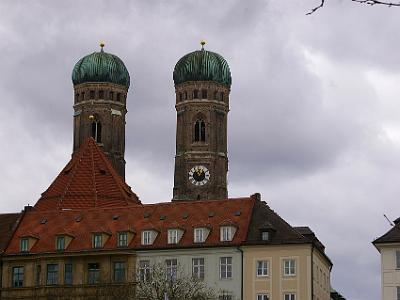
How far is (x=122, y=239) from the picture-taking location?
110m

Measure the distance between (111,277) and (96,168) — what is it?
25.5m

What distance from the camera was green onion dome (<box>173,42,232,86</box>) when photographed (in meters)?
190

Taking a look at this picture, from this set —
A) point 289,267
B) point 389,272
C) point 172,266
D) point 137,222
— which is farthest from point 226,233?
point 389,272

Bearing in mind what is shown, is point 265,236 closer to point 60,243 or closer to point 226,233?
point 226,233

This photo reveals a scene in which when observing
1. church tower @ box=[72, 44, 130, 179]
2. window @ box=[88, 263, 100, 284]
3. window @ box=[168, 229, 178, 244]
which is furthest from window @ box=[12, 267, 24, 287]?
church tower @ box=[72, 44, 130, 179]

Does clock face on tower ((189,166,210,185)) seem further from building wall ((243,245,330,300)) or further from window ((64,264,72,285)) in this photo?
building wall ((243,245,330,300))

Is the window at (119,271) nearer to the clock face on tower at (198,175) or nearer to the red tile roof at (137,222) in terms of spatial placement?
the red tile roof at (137,222)

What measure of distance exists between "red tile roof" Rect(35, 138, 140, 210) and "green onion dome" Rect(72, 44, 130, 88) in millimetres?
58508

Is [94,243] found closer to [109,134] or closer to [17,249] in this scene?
[17,249]

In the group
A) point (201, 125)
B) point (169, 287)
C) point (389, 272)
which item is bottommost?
point (169, 287)

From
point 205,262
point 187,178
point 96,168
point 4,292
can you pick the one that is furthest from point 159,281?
point 187,178

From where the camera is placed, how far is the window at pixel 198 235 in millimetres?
107081

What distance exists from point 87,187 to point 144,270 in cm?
2396

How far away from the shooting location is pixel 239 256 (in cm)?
10506
